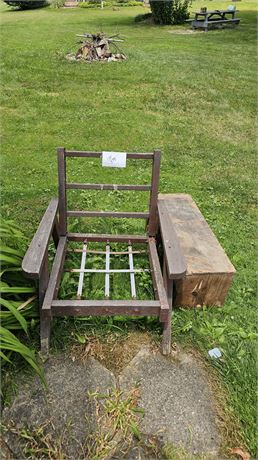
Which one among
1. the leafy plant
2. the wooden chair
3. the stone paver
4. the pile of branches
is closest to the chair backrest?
the wooden chair

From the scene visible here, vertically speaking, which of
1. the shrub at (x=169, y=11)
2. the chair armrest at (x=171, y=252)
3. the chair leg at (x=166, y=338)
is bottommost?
the chair leg at (x=166, y=338)

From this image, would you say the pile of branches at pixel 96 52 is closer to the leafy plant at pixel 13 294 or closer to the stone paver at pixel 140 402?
the leafy plant at pixel 13 294

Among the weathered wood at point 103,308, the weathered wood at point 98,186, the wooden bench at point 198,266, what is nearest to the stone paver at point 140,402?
the weathered wood at point 103,308

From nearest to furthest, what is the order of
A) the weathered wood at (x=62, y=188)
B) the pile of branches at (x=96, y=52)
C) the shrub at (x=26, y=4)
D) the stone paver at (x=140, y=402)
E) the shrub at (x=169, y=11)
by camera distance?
the stone paver at (x=140, y=402) → the weathered wood at (x=62, y=188) → the pile of branches at (x=96, y=52) → the shrub at (x=169, y=11) → the shrub at (x=26, y=4)

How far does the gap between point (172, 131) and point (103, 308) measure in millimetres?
4577

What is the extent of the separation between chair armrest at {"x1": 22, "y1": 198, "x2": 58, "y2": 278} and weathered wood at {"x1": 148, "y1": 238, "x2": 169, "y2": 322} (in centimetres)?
77

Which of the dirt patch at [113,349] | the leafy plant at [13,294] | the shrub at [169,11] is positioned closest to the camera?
the leafy plant at [13,294]

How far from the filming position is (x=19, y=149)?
5445 millimetres

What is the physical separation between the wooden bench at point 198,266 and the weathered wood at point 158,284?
0.39 ft

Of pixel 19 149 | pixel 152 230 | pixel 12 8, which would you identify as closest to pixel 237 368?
pixel 152 230

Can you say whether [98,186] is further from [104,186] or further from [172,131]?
[172,131]

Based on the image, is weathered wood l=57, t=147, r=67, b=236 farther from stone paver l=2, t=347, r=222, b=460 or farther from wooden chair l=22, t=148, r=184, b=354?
stone paver l=2, t=347, r=222, b=460

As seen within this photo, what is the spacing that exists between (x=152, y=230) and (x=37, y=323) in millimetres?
1168

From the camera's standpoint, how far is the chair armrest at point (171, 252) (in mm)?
2209
